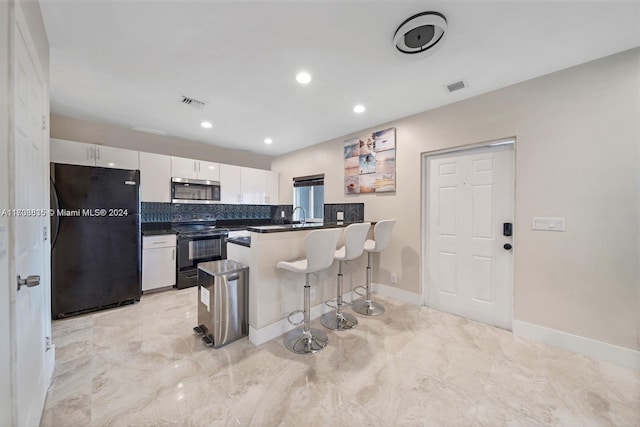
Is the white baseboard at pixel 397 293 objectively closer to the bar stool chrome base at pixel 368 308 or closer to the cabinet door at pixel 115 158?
the bar stool chrome base at pixel 368 308

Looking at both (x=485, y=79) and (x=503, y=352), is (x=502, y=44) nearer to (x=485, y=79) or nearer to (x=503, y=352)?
(x=485, y=79)

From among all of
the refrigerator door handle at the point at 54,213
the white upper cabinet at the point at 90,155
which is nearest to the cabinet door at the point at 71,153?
the white upper cabinet at the point at 90,155

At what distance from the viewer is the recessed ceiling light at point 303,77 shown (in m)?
2.17

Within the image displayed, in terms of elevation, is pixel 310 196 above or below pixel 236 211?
above

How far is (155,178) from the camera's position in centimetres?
366

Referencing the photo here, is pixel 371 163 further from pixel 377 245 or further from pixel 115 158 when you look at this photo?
pixel 115 158

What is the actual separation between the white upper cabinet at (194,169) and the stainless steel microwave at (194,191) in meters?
0.08

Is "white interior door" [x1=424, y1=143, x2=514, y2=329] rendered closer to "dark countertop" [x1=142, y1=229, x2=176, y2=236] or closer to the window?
the window

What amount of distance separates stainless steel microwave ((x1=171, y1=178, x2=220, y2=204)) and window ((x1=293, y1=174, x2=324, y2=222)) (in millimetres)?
1537

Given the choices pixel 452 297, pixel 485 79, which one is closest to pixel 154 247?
pixel 452 297

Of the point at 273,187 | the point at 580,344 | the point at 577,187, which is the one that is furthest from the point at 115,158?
the point at 580,344

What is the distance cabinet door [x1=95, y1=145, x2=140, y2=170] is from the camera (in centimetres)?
321

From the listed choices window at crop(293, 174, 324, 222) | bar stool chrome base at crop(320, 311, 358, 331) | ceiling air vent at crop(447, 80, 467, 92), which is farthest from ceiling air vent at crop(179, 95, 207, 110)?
bar stool chrome base at crop(320, 311, 358, 331)

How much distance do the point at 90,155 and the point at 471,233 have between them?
490cm
